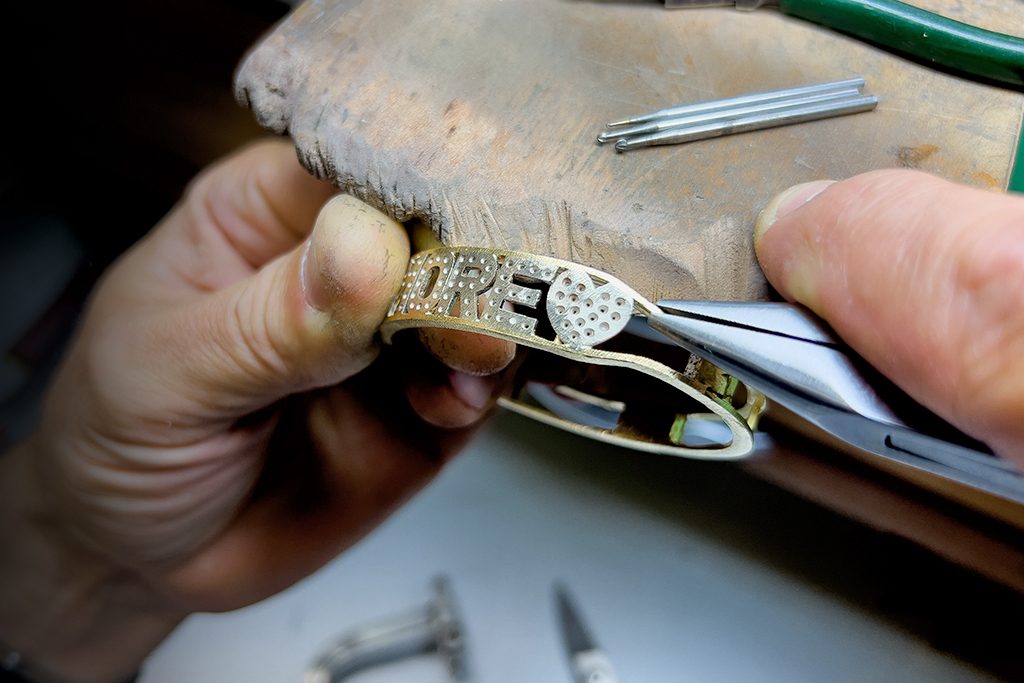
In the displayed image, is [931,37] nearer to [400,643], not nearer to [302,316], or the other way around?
[302,316]

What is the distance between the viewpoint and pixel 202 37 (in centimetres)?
107

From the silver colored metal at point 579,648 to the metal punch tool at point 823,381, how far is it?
0.42 metres

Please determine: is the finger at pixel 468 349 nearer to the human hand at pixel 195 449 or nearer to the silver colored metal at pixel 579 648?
the human hand at pixel 195 449

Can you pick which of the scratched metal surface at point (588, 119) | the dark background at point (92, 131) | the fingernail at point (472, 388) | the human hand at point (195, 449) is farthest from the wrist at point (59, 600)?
the scratched metal surface at point (588, 119)

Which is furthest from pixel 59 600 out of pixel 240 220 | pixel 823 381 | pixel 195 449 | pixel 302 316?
pixel 823 381

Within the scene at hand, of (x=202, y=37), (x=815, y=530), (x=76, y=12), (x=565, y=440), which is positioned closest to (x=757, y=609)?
(x=815, y=530)

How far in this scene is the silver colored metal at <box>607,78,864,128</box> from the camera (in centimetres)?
52

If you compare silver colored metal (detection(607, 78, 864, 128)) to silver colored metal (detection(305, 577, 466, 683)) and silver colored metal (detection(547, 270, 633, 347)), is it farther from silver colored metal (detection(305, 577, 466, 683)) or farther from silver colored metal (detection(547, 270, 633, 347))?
silver colored metal (detection(305, 577, 466, 683))

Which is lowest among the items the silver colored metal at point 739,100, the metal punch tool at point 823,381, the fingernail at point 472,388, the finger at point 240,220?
the fingernail at point 472,388

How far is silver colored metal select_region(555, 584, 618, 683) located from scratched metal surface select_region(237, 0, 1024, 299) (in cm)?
43

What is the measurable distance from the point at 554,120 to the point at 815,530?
20.4 inches

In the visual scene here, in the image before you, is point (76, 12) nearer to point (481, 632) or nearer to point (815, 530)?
point (481, 632)

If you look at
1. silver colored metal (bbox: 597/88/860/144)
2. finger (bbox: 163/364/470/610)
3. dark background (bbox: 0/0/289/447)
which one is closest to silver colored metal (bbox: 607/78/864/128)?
silver colored metal (bbox: 597/88/860/144)

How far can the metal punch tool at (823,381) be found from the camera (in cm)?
40
